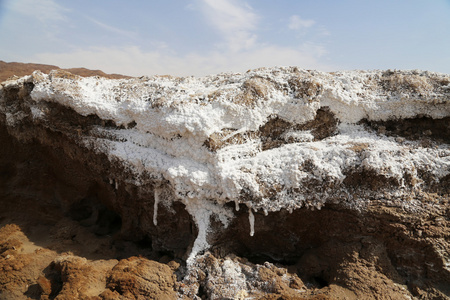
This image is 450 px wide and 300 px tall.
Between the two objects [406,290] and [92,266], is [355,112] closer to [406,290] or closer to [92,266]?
[406,290]

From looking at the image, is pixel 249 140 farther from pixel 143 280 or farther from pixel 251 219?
pixel 143 280

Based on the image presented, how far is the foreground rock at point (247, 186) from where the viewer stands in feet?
11.5

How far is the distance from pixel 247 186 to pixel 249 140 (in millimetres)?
784

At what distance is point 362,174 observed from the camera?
3.72 metres

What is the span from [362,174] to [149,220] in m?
3.29

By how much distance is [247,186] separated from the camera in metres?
3.76

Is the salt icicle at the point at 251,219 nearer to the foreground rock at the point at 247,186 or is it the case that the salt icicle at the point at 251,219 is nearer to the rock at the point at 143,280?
the foreground rock at the point at 247,186

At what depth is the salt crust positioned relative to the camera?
12.4ft

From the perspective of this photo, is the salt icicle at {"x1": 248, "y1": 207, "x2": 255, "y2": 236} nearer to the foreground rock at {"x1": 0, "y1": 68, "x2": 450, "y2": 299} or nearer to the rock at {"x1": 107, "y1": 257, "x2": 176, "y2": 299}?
the foreground rock at {"x1": 0, "y1": 68, "x2": 450, "y2": 299}

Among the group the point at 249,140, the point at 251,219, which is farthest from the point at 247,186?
the point at 249,140

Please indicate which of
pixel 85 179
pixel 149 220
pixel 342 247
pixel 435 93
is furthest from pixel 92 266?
pixel 435 93

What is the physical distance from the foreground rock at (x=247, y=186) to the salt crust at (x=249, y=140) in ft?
0.07

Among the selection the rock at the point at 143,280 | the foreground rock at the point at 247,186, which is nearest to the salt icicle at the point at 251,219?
the foreground rock at the point at 247,186

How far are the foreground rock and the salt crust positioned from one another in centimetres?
2
